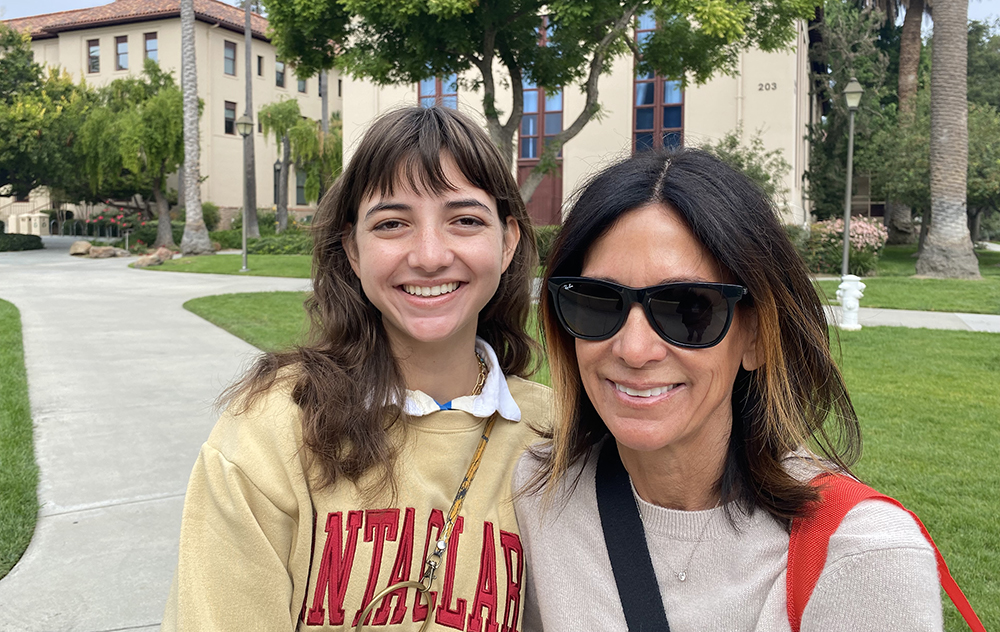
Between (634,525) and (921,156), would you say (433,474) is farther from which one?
(921,156)

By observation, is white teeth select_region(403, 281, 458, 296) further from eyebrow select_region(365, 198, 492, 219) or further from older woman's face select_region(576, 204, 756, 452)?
older woman's face select_region(576, 204, 756, 452)

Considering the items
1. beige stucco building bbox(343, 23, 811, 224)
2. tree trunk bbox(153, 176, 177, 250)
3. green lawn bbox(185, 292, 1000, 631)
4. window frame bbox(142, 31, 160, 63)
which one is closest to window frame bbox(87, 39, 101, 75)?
window frame bbox(142, 31, 160, 63)

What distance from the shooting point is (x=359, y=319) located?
204 cm

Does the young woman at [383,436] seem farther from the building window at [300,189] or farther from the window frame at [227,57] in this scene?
the window frame at [227,57]

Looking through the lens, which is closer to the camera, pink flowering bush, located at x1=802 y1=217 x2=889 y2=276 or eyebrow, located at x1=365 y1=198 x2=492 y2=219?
eyebrow, located at x1=365 y1=198 x2=492 y2=219

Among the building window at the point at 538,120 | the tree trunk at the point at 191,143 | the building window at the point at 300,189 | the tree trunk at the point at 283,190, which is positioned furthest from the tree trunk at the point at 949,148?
the building window at the point at 300,189

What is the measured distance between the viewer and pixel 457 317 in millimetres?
1977

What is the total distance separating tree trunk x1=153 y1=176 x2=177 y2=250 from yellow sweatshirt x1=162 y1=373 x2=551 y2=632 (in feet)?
101

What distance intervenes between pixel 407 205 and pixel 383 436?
56cm

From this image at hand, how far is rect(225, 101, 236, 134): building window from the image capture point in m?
39.6

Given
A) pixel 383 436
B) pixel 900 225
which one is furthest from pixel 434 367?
pixel 900 225

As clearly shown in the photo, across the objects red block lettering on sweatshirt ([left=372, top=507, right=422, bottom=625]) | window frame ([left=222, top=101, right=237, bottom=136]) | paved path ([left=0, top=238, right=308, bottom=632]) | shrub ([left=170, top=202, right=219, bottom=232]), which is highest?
window frame ([left=222, top=101, right=237, bottom=136])

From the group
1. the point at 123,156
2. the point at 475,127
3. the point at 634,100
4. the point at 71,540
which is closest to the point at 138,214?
the point at 123,156

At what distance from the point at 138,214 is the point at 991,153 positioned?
3172cm
